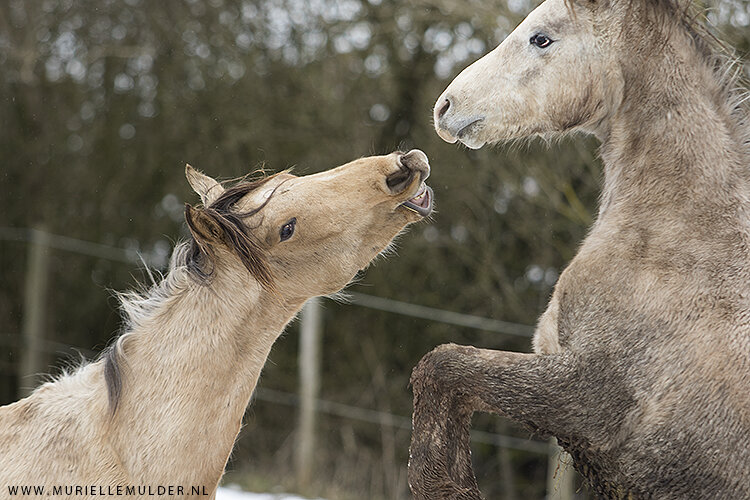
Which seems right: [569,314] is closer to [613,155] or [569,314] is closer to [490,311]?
[613,155]

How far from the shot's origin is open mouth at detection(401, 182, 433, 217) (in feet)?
11.1

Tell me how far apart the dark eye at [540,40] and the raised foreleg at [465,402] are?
1.24 metres

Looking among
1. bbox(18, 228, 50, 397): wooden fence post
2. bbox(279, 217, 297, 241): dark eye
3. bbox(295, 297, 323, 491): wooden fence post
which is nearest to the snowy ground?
bbox(295, 297, 323, 491): wooden fence post

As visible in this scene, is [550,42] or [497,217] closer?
[550,42]

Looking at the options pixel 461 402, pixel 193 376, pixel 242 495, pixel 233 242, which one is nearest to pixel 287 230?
pixel 233 242

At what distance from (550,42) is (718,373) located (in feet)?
4.69

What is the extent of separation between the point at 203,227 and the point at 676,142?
181 cm

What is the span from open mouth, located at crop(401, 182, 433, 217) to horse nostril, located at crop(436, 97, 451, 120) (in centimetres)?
30

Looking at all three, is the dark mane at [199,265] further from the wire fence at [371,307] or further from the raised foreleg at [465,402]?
the wire fence at [371,307]

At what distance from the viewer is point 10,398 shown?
32.7 feet

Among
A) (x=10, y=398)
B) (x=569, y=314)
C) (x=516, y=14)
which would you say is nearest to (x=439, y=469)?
(x=569, y=314)

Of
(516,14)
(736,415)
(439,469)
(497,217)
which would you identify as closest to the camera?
(736,415)

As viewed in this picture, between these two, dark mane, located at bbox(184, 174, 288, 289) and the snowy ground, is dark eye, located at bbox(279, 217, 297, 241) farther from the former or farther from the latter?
the snowy ground

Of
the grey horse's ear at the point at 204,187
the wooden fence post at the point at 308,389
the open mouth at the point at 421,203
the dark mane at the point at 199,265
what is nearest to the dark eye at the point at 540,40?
the open mouth at the point at 421,203
